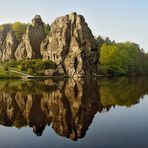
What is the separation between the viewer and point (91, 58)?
126 meters

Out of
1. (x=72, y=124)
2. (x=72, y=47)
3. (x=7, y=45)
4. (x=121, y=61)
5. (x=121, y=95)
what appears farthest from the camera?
(x=7, y=45)

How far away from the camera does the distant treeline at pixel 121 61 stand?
151 m

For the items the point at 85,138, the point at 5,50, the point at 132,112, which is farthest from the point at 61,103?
the point at 5,50

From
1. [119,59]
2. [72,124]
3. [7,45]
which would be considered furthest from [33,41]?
[72,124]

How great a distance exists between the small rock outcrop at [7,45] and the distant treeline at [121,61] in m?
37.9

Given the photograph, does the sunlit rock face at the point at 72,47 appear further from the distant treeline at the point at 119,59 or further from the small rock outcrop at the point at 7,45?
the small rock outcrop at the point at 7,45

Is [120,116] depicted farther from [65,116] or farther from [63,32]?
[63,32]

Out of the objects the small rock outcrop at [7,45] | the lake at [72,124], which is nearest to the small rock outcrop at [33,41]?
the small rock outcrop at [7,45]

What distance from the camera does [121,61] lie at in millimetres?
155000

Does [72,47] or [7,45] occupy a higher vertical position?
[7,45]

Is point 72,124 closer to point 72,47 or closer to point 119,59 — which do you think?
point 72,47

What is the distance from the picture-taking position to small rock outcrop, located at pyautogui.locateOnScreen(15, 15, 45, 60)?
144000 millimetres

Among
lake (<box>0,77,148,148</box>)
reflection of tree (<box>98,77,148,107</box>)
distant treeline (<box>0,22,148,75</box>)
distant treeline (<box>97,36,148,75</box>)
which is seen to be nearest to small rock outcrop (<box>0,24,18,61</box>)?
distant treeline (<box>0,22,148,75</box>)

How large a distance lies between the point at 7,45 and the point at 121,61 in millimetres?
50255
